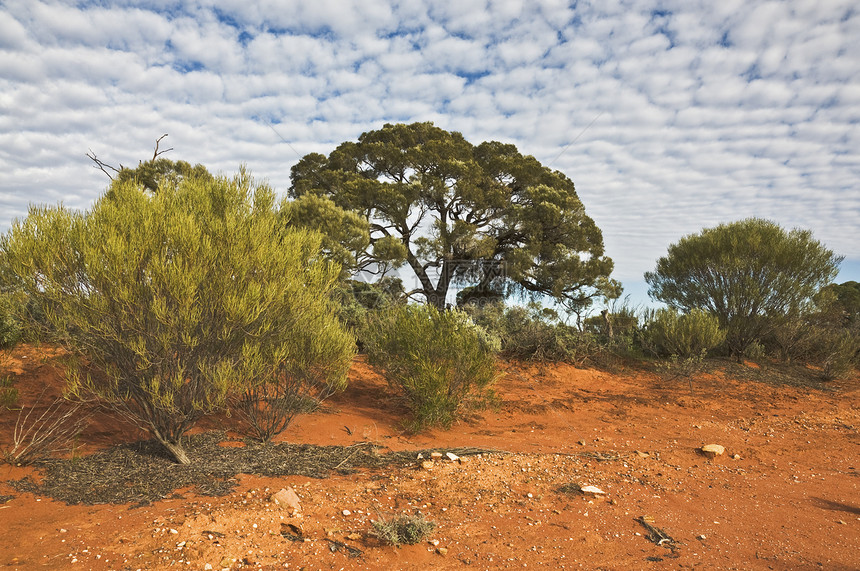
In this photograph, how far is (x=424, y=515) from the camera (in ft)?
13.1

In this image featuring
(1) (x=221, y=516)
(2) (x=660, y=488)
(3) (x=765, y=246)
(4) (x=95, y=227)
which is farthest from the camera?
(3) (x=765, y=246)

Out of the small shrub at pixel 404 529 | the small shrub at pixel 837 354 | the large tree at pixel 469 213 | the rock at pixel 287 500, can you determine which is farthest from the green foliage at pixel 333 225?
the small shrub at pixel 837 354

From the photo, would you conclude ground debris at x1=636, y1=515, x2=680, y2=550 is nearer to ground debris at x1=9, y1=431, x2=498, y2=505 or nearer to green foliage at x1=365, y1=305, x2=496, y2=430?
ground debris at x1=9, y1=431, x2=498, y2=505

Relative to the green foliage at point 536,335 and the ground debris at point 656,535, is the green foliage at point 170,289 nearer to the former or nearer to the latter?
the ground debris at point 656,535

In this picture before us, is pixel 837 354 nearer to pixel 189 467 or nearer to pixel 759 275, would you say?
pixel 759 275

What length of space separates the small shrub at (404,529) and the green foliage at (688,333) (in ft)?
33.6

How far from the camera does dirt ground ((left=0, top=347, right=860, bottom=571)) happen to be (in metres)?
3.39

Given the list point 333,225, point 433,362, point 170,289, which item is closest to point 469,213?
point 333,225

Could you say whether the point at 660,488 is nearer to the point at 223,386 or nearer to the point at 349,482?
the point at 349,482

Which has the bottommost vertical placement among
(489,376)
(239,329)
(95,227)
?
(489,376)

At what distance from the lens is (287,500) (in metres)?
4.06

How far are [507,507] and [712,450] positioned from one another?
138 inches

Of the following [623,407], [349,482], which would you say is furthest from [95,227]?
[623,407]

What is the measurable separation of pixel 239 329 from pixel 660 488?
4641 mm
